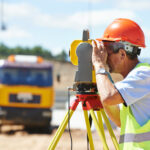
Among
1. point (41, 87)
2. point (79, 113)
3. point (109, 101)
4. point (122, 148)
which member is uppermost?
point (109, 101)

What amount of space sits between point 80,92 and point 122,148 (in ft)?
2.11

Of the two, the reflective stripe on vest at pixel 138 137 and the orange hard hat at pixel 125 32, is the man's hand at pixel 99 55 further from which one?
the reflective stripe on vest at pixel 138 137

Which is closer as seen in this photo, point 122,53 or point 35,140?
point 122,53

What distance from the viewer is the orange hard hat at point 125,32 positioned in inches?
102

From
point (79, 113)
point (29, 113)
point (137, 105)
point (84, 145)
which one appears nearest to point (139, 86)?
point (137, 105)

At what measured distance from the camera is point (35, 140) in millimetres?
9805

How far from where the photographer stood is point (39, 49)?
237 ft

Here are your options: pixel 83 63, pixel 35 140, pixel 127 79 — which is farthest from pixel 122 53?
pixel 35 140

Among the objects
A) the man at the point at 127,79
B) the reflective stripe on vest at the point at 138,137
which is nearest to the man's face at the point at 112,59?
the man at the point at 127,79

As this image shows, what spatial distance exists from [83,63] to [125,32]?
423 millimetres

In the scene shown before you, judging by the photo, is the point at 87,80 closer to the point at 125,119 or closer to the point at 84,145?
the point at 125,119

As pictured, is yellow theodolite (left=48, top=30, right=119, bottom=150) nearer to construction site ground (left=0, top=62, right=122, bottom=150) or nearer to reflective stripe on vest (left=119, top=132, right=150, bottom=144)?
reflective stripe on vest (left=119, top=132, right=150, bottom=144)

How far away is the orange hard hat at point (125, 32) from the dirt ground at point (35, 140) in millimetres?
5082

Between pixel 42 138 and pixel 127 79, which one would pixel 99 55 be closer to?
pixel 127 79
